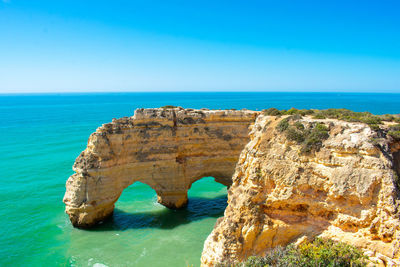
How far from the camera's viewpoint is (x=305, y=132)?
12.9 meters

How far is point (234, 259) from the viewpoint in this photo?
12398 mm

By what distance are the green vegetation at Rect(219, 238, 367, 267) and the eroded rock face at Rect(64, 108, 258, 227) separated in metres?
15.0

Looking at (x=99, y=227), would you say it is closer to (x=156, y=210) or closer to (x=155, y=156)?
(x=156, y=210)

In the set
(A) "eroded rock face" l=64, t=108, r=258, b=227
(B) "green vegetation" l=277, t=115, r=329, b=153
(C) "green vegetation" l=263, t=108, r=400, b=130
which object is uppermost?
(C) "green vegetation" l=263, t=108, r=400, b=130

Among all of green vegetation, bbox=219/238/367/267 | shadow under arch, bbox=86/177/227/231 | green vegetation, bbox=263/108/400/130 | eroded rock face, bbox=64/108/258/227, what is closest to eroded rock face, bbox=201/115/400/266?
green vegetation, bbox=219/238/367/267

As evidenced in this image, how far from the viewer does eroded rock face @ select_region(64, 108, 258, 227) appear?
21961 mm

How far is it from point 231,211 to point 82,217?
1405cm

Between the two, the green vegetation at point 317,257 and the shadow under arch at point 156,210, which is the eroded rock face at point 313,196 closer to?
the green vegetation at point 317,257

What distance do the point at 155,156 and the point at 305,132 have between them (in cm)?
1500

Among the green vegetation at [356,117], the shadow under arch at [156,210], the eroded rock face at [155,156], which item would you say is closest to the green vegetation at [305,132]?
the green vegetation at [356,117]

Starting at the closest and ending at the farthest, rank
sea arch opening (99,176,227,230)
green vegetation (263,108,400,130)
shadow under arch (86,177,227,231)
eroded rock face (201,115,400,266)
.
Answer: eroded rock face (201,115,400,266) < green vegetation (263,108,400,130) < shadow under arch (86,177,227,231) < sea arch opening (99,176,227,230)

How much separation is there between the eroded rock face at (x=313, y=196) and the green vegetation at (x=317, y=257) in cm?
60

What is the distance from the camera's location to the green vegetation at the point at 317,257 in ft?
30.9

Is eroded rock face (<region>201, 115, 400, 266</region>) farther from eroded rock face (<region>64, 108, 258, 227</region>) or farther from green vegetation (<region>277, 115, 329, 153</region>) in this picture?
eroded rock face (<region>64, 108, 258, 227</region>)
